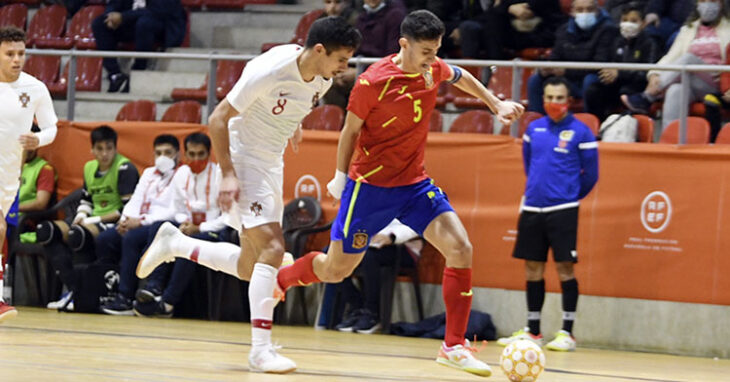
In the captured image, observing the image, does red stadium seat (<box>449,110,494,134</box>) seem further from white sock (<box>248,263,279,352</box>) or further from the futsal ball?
the futsal ball

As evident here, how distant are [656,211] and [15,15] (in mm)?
11213

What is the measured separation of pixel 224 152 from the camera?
23.1 feet

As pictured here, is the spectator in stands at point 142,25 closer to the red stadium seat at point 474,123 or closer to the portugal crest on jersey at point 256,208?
the red stadium seat at point 474,123

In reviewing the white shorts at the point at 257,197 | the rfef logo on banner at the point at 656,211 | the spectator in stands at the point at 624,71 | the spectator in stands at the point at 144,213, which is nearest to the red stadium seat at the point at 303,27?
the spectator in stands at the point at 144,213

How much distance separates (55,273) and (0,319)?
4239 millimetres

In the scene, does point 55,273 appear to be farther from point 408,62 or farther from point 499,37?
point 408,62

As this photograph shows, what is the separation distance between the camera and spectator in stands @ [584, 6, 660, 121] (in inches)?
441

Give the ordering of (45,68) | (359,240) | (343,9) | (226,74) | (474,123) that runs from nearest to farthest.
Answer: (359,240) < (474,123) < (226,74) < (343,9) < (45,68)

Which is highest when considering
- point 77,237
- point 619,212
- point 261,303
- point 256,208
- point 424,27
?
point 424,27

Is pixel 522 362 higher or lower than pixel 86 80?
lower

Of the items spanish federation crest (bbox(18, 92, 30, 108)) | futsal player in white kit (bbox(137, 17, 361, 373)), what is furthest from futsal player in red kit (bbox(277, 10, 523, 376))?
spanish federation crest (bbox(18, 92, 30, 108))

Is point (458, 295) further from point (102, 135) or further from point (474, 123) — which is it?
point (102, 135)

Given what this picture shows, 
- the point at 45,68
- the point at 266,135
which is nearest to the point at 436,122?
the point at 266,135

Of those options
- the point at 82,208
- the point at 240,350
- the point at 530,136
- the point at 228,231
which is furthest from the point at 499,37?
the point at 240,350
